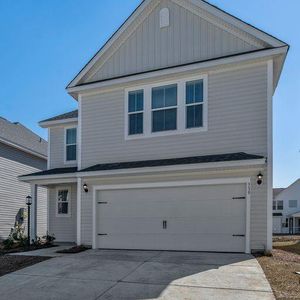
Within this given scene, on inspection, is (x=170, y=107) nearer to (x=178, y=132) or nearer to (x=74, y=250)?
(x=178, y=132)

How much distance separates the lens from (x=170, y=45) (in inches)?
518

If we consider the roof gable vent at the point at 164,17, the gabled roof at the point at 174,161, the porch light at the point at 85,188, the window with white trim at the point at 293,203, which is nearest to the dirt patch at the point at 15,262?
the porch light at the point at 85,188

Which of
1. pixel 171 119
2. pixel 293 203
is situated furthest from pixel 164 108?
pixel 293 203

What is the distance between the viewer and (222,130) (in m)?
11.9

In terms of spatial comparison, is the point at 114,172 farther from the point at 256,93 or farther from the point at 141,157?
the point at 256,93

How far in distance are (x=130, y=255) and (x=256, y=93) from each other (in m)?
6.26

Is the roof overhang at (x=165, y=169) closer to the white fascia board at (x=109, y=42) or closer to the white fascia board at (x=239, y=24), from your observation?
the white fascia board at (x=109, y=42)

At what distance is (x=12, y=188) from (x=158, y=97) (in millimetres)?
12120

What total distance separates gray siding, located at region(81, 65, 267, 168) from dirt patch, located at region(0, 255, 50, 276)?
4.27 metres

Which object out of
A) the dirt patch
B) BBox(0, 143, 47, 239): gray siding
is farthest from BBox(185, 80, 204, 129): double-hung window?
BBox(0, 143, 47, 239): gray siding

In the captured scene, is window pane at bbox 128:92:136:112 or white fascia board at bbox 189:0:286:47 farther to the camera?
window pane at bbox 128:92:136:112

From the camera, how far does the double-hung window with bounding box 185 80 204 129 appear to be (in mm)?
12297

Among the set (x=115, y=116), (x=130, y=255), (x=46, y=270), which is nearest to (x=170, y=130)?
(x=115, y=116)

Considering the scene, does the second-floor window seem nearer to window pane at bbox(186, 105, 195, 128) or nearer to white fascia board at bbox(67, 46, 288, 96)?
white fascia board at bbox(67, 46, 288, 96)
